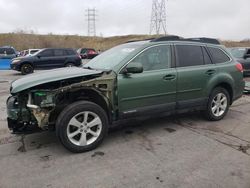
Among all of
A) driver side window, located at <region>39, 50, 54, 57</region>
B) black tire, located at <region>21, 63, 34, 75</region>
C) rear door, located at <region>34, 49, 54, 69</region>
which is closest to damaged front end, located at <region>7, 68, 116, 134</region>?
black tire, located at <region>21, 63, 34, 75</region>

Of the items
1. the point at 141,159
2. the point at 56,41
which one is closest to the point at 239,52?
the point at 141,159

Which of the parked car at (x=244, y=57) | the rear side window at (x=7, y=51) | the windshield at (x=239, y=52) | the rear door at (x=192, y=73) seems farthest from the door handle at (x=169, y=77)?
the rear side window at (x=7, y=51)

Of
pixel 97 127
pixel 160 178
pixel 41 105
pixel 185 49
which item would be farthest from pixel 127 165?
pixel 185 49

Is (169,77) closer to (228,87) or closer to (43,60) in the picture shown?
(228,87)

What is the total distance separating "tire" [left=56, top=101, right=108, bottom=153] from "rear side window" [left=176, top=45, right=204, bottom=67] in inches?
74.1

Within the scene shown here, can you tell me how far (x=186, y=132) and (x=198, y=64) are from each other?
1.36 meters

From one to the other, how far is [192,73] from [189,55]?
374 millimetres

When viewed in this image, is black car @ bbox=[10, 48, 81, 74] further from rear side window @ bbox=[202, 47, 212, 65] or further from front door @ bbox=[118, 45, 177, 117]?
front door @ bbox=[118, 45, 177, 117]

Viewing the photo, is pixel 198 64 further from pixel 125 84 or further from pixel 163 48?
pixel 125 84

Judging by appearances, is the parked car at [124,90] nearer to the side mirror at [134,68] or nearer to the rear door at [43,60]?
the side mirror at [134,68]

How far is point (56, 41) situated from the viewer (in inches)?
2409

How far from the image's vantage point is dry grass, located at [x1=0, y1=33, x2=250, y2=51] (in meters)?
56.5

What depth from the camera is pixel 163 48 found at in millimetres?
4809

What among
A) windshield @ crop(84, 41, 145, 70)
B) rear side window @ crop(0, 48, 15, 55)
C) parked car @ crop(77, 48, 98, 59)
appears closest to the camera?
windshield @ crop(84, 41, 145, 70)
